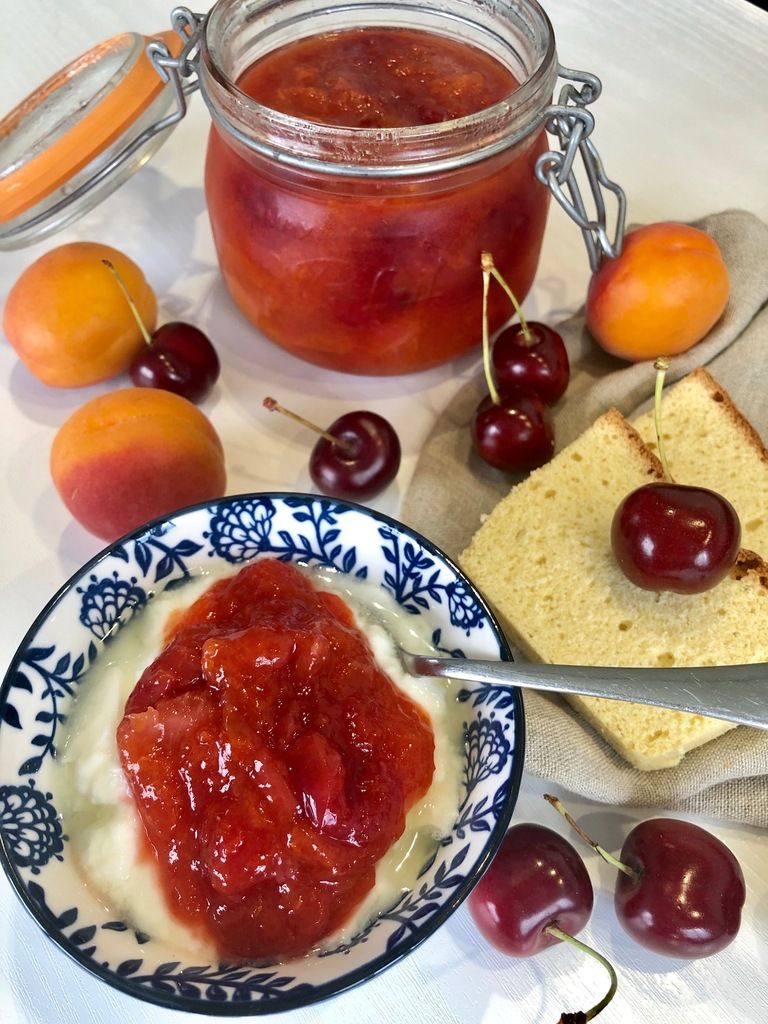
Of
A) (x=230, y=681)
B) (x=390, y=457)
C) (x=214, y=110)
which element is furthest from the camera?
(x=390, y=457)

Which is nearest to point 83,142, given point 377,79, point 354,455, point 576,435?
point 377,79

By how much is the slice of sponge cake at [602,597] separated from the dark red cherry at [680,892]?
0.11 meters

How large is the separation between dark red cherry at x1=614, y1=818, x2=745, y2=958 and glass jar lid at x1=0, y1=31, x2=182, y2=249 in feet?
3.97

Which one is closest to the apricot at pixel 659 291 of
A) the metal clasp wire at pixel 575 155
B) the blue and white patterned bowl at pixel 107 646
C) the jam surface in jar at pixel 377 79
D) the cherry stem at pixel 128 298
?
the metal clasp wire at pixel 575 155

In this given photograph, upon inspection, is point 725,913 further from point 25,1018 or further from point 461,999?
point 25,1018

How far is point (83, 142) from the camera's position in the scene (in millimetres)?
1353

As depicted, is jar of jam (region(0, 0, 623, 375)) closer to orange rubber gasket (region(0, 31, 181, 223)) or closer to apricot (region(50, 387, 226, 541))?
orange rubber gasket (region(0, 31, 181, 223))

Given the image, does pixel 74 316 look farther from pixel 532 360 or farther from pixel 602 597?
pixel 602 597

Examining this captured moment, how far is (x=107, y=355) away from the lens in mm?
1459

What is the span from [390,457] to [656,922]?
2.28 ft

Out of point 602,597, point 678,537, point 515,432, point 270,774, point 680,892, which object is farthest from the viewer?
point 515,432

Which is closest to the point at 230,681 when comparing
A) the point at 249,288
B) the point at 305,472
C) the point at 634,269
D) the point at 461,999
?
the point at 461,999

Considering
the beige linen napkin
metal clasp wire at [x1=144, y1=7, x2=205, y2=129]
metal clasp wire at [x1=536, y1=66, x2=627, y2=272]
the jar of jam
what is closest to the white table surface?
the beige linen napkin

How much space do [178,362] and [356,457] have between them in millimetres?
336
